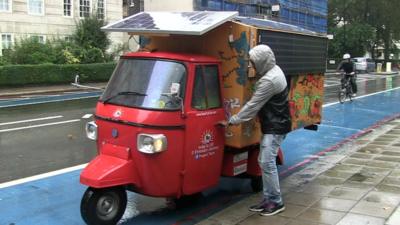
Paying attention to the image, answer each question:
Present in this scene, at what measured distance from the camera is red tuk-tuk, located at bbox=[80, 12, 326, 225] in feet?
17.6

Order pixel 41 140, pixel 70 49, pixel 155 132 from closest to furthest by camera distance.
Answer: pixel 155 132
pixel 41 140
pixel 70 49

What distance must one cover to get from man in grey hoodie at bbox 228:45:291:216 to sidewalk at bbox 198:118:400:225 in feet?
0.98

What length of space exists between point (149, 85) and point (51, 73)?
71.3ft

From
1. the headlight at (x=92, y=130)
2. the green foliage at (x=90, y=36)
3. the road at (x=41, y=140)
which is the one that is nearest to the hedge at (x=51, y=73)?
the green foliage at (x=90, y=36)

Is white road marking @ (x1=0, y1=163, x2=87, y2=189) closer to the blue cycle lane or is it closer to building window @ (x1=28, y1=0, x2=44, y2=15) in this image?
the blue cycle lane

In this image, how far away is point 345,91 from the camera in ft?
64.3

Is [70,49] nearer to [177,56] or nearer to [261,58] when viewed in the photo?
[177,56]

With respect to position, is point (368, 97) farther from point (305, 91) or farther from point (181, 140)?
point (181, 140)

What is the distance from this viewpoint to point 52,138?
10953mm

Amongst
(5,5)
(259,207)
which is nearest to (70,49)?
(5,5)

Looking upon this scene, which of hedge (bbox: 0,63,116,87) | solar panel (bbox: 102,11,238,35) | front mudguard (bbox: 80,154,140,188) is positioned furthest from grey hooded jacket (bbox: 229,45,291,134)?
hedge (bbox: 0,63,116,87)

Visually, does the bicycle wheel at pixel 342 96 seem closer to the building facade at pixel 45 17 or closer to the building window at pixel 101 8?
the building facade at pixel 45 17

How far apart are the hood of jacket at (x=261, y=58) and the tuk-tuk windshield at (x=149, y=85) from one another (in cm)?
78

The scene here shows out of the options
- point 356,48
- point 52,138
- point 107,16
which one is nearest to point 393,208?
point 52,138
